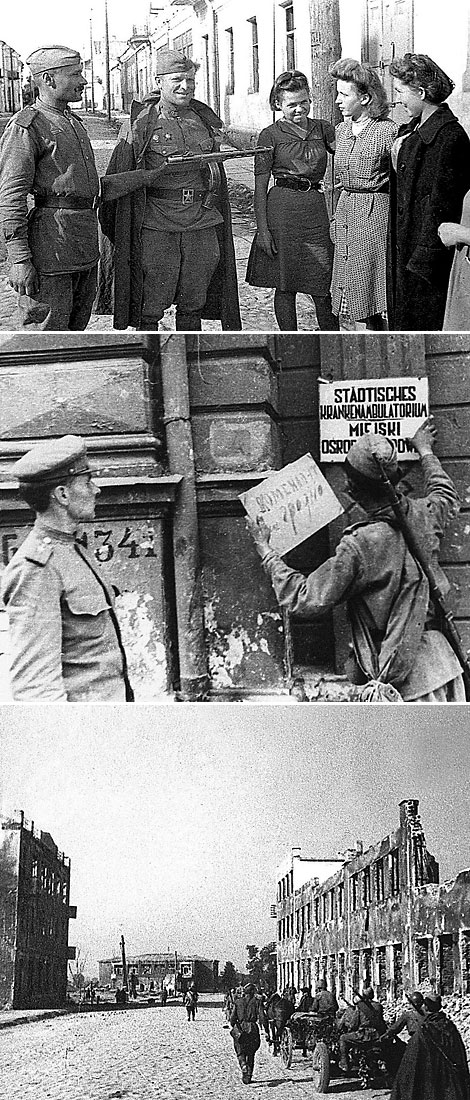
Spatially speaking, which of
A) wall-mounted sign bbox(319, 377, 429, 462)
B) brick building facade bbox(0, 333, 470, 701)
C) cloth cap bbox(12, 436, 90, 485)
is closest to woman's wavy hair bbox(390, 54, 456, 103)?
brick building facade bbox(0, 333, 470, 701)

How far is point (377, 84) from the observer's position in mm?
4840

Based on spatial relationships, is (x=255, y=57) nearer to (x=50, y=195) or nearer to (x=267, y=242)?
(x=267, y=242)

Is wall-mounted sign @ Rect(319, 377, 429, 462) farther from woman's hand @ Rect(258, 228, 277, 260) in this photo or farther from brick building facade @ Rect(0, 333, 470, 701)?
woman's hand @ Rect(258, 228, 277, 260)

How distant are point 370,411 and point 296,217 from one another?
2.73 feet

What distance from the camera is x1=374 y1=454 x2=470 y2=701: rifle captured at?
460 centimetres

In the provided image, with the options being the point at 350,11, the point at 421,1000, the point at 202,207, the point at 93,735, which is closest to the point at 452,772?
the point at 421,1000

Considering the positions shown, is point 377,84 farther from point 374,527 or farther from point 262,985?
point 262,985

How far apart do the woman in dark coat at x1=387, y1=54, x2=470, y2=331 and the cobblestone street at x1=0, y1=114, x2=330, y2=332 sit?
364 millimetres

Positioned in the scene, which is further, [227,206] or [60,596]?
→ [227,206]

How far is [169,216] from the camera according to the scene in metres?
4.99

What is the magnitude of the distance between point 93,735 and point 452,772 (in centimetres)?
122

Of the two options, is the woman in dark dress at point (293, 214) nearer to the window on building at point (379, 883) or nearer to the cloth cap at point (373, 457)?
the cloth cap at point (373, 457)

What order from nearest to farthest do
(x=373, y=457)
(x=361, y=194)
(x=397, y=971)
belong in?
(x=373, y=457) → (x=397, y=971) → (x=361, y=194)

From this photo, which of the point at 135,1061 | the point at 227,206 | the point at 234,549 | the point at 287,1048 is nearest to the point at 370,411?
the point at 234,549
